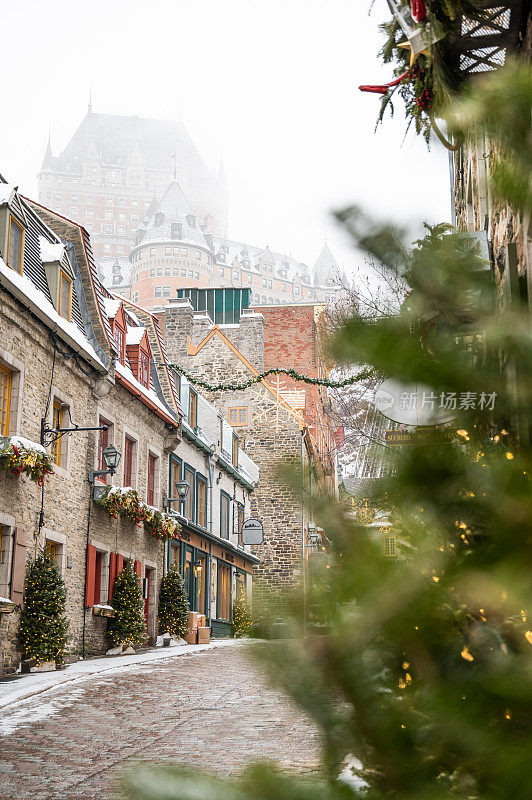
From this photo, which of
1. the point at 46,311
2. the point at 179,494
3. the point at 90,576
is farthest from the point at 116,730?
the point at 179,494

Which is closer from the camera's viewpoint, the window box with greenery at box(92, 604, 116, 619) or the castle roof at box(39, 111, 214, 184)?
the window box with greenery at box(92, 604, 116, 619)

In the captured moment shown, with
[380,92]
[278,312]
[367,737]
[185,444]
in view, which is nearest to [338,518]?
[367,737]

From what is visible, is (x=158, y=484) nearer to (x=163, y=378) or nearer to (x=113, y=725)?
(x=163, y=378)

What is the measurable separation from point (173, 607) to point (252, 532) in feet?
28.4

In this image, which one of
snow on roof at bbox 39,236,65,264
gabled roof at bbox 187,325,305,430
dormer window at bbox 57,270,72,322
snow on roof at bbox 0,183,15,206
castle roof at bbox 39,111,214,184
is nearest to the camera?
snow on roof at bbox 0,183,15,206

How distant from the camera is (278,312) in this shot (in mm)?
39594

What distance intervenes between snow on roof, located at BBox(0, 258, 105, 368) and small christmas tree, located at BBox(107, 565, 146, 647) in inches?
189

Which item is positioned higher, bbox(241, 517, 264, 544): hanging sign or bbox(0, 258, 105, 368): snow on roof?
bbox(0, 258, 105, 368): snow on roof

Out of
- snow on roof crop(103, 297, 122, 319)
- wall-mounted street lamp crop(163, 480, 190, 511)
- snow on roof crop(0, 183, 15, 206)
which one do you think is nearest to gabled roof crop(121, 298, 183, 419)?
wall-mounted street lamp crop(163, 480, 190, 511)

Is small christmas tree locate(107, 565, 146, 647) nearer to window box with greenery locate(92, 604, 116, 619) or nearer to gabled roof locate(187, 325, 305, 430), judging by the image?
window box with greenery locate(92, 604, 116, 619)

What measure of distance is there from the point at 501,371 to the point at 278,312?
127 feet

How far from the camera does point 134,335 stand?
22.2 meters

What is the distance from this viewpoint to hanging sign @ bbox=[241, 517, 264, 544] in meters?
30.7

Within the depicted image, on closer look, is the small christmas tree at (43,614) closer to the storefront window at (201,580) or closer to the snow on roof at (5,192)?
the snow on roof at (5,192)
